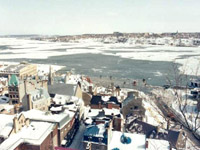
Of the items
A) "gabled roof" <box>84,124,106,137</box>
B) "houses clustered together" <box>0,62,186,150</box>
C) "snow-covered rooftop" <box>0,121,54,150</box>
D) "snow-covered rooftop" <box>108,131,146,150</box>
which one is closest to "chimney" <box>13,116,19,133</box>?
"houses clustered together" <box>0,62,186,150</box>

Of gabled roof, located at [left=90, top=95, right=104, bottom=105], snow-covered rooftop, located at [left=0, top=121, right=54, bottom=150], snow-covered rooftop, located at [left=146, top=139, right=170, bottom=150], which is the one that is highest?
snow-covered rooftop, located at [left=0, top=121, right=54, bottom=150]

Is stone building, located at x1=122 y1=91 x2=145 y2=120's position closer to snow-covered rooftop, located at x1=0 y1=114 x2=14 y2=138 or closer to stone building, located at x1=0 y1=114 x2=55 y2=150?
stone building, located at x1=0 y1=114 x2=55 y2=150

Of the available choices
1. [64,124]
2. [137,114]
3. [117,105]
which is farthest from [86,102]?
[64,124]

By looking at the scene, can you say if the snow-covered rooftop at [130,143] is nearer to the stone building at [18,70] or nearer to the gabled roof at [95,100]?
the gabled roof at [95,100]

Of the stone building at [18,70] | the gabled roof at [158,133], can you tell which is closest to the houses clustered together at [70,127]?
the gabled roof at [158,133]

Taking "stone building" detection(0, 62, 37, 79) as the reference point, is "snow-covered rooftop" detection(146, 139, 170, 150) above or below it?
below

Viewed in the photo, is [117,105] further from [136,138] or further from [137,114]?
[136,138]

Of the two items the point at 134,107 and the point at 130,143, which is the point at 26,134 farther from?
the point at 134,107

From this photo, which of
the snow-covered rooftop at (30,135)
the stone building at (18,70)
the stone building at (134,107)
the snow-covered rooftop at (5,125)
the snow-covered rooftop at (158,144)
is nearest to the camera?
the snow-covered rooftop at (30,135)
